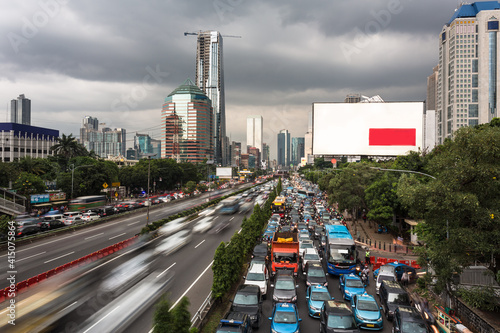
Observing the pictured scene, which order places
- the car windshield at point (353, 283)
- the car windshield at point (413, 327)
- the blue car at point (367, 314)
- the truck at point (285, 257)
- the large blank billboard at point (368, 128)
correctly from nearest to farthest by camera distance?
1. the car windshield at point (413, 327)
2. the blue car at point (367, 314)
3. the car windshield at point (353, 283)
4. the truck at point (285, 257)
5. the large blank billboard at point (368, 128)

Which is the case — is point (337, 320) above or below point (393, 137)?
below

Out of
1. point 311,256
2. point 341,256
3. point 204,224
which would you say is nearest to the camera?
point 341,256

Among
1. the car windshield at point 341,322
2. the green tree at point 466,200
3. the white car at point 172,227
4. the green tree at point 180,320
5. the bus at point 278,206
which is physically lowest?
the white car at point 172,227

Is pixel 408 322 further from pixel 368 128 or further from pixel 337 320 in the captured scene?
pixel 368 128

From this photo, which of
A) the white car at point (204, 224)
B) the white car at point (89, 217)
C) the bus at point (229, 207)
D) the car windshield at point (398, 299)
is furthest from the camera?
the bus at point (229, 207)

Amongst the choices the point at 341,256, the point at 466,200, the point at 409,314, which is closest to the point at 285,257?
the point at 341,256

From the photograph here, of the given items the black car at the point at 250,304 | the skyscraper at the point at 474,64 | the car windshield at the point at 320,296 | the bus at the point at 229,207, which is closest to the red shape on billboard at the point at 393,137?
the bus at the point at 229,207

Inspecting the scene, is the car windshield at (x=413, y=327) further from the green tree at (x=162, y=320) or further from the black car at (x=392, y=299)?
the green tree at (x=162, y=320)

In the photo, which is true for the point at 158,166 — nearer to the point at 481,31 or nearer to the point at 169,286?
the point at 169,286
